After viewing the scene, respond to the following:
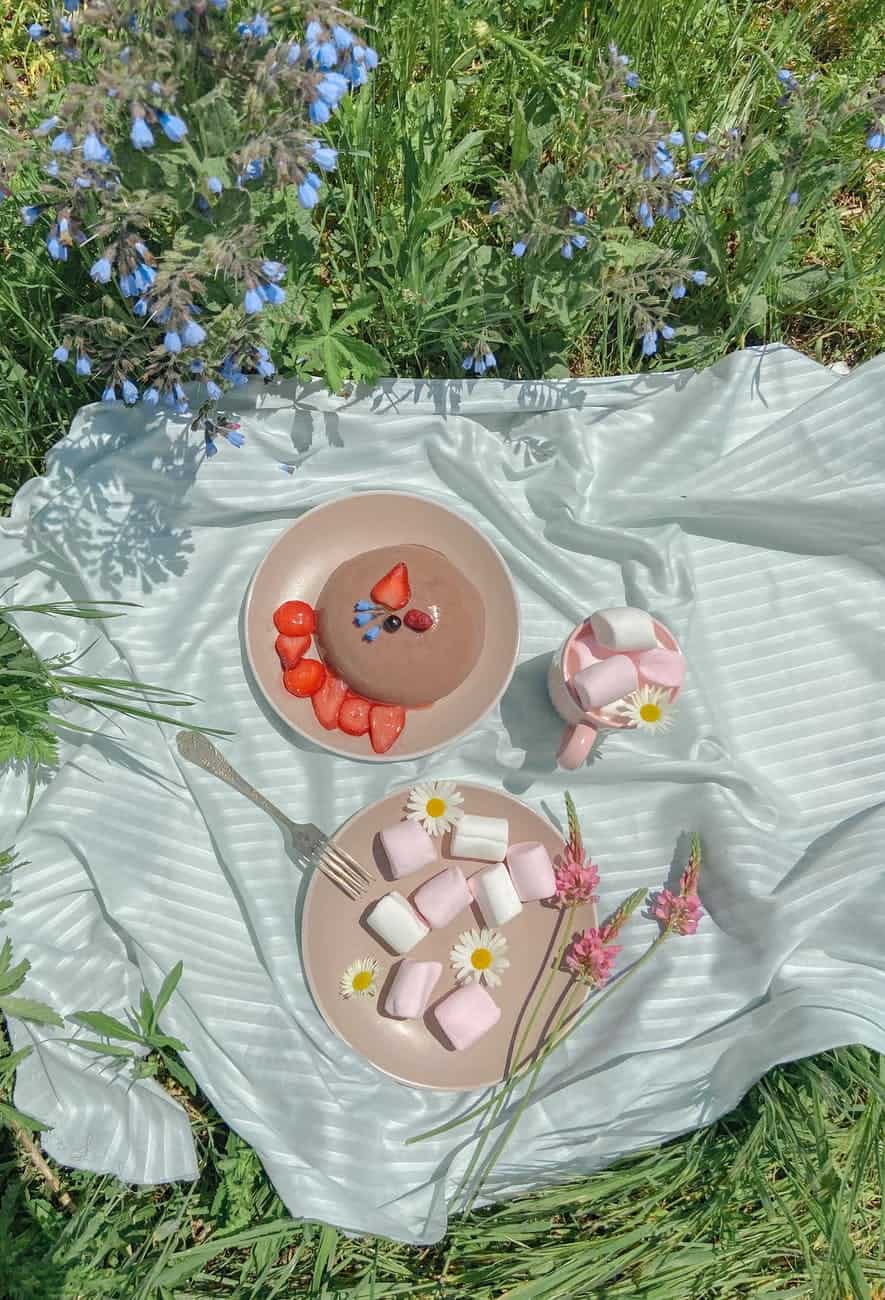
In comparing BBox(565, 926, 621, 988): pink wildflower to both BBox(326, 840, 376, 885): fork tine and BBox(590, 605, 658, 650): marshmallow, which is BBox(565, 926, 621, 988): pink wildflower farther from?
BBox(590, 605, 658, 650): marshmallow

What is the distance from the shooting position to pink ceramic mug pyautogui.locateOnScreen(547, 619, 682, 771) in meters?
1.77

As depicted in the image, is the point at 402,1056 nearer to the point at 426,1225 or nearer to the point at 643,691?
the point at 426,1225

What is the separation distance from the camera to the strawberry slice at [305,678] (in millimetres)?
1869

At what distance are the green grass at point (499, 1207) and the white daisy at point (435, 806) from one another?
0.72 m

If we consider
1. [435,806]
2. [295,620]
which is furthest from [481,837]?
[295,620]

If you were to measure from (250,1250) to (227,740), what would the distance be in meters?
1.02

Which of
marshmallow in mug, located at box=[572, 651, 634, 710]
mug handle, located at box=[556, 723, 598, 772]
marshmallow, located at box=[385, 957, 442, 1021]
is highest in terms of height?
marshmallow in mug, located at box=[572, 651, 634, 710]

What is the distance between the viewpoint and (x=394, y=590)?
1.80 meters

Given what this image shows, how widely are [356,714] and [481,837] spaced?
33 centimetres

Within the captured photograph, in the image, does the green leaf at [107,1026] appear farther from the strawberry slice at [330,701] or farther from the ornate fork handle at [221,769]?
the strawberry slice at [330,701]

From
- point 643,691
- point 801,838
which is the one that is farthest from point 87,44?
point 801,838

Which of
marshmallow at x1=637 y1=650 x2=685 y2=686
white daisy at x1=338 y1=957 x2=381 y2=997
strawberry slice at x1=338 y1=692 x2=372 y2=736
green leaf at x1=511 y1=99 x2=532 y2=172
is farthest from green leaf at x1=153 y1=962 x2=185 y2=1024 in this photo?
green leaf at x1=511 y1=99 x2=532 y2=172

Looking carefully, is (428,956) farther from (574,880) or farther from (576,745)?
(576,745)

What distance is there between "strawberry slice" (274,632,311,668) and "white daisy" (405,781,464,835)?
0.34m
